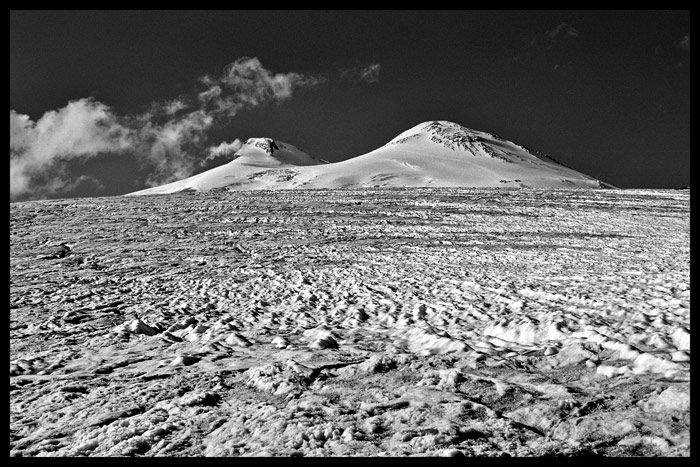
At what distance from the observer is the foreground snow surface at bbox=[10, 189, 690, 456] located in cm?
331

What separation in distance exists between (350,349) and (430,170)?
104909 millimetres

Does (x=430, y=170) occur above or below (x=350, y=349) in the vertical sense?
above

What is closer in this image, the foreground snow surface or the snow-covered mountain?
the foreground snow surface

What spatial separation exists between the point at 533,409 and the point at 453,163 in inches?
4707

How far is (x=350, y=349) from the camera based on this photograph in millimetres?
5578

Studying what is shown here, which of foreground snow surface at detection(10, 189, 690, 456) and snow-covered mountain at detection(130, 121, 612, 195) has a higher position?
snow-covered mountain at detection(130, 121, 612, 195)

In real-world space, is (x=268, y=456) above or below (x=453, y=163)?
below

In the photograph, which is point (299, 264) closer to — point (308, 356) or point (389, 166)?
point (308, 356)

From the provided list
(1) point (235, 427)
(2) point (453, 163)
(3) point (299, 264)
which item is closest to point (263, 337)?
(1) point (235, 427)

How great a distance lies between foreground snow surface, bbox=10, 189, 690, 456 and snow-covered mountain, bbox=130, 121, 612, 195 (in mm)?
74804

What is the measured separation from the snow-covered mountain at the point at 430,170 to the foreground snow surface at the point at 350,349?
74.8 metres

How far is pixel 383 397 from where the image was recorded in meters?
3.98

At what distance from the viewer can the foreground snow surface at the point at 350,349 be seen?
3.31 meters

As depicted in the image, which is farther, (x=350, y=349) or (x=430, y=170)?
(x=430, y=170)
